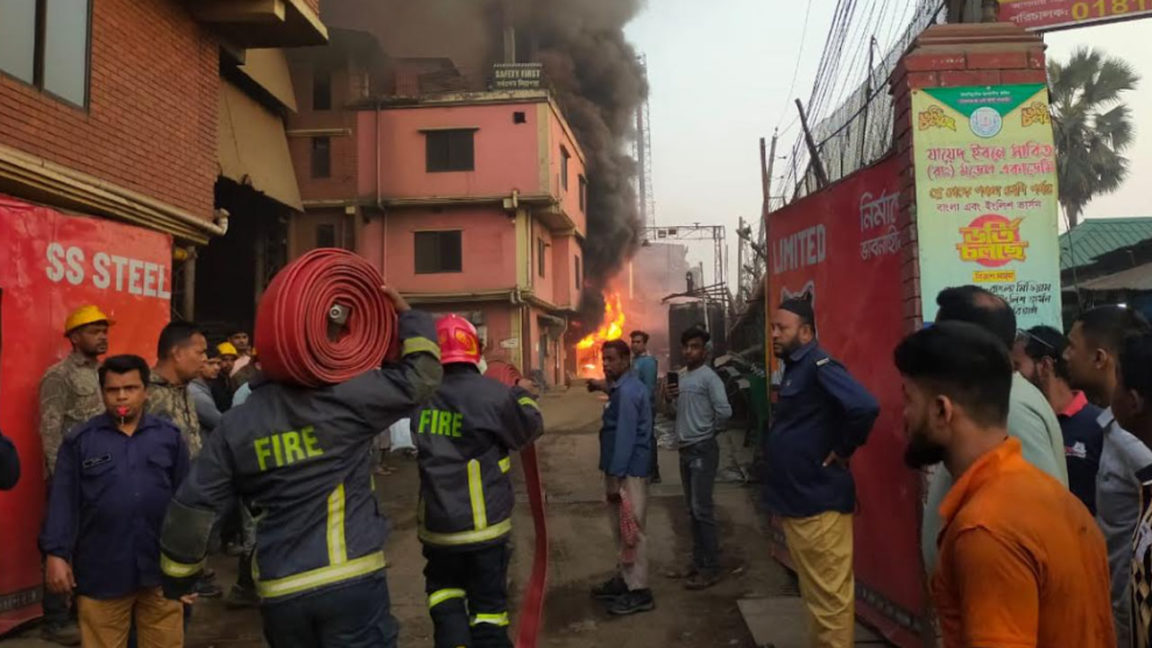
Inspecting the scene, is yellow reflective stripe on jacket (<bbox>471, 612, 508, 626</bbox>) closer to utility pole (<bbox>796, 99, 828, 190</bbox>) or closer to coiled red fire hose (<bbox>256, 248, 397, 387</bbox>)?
coiled red fire hose (<bbox>256, 248, 397, 387</bbox>)

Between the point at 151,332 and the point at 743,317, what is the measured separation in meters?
11.1

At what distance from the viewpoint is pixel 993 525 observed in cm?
143

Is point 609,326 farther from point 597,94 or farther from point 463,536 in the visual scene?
point 463,536

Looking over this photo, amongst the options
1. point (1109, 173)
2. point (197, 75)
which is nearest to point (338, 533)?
point (197, 75)

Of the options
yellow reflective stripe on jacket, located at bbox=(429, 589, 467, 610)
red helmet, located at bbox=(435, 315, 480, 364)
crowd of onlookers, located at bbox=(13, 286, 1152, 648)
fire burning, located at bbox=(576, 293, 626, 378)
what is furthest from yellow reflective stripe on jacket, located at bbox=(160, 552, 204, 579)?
fire burning, located at bbox=(576, 293, 626, 378)

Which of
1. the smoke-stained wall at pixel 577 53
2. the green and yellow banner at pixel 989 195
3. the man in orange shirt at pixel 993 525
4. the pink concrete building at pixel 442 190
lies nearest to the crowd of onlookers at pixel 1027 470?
the man in orange shirt at pixel 993 525

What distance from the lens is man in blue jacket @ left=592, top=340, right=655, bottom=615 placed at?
5.53m

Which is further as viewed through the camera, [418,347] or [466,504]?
[466,504]

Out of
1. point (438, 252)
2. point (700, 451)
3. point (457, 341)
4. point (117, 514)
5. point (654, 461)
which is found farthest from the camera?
point (438, 252)

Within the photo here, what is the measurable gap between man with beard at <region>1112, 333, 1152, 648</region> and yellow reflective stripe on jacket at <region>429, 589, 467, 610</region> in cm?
278

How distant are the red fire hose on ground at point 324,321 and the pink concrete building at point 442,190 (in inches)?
811

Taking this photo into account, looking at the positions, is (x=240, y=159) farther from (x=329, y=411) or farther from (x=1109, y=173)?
(x=1109, y=173)

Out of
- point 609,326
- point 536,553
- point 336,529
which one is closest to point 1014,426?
point 336,529

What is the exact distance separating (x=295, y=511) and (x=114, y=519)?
51.1 inches
